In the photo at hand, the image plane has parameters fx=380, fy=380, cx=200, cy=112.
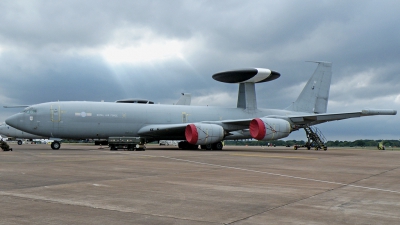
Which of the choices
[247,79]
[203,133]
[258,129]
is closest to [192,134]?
[203,133]

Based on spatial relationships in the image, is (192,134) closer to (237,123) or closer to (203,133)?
(203,133)

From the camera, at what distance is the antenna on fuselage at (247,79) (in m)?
33.4

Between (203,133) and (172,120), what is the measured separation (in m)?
4.77

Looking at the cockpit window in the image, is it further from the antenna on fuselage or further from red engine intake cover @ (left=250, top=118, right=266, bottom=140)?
the antenna on fuselage

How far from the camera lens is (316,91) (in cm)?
3894

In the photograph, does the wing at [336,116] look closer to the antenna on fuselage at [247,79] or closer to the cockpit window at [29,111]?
the antenna on fuselage at [247,79]

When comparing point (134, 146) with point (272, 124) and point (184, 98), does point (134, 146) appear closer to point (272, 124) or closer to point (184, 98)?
point (272, 124)

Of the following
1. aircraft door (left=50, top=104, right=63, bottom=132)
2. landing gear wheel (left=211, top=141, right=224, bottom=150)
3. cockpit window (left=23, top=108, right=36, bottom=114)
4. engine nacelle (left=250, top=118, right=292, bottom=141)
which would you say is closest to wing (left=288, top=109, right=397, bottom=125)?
engine nacelle (left=250, top=118, right=292, bottom=141)

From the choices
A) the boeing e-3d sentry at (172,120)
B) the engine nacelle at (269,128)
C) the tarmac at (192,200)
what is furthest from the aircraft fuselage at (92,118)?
the tarmac at (192,200)

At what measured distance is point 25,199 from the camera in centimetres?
628

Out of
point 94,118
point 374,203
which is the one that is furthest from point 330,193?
point 94,118

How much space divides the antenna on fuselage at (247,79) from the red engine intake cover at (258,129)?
6.32 metres

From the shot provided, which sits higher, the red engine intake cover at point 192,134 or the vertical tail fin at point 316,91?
the vertical tail fin at point 316,91

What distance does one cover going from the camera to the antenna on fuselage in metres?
33.4
